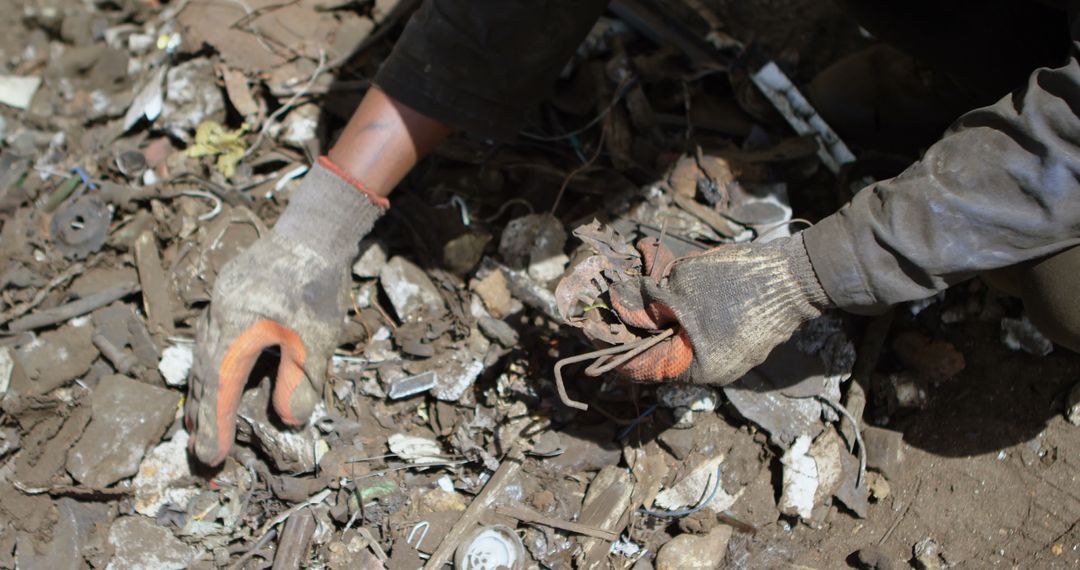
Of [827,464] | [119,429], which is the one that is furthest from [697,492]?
[119,429]

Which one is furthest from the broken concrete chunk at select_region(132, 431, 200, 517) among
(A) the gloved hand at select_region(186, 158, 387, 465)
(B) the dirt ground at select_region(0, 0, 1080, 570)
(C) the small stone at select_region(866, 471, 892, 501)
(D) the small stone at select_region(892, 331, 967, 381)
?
(D) the small stone at select_region(892, 331, 967, 381)

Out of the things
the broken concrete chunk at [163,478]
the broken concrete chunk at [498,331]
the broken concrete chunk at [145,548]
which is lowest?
the broken concrete chunk at [145,548]

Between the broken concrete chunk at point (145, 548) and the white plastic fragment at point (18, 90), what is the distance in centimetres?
235

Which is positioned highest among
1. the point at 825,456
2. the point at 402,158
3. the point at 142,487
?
the point at 402,158

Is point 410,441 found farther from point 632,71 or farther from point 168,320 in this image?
point 632,71

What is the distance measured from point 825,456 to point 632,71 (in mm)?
1752

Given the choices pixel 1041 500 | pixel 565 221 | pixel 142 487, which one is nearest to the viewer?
pixel 1041 500

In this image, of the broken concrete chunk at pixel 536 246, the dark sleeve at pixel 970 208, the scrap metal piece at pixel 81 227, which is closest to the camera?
the dark sleeve at pixel 970 208

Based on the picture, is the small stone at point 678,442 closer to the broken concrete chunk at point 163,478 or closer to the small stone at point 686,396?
the small stone at point 686,396

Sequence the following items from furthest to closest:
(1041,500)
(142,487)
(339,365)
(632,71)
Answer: (632,71) → (339,365) → (142,487) → (1041,500)

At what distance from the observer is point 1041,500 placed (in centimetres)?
241

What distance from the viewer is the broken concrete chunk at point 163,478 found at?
8.52 ft

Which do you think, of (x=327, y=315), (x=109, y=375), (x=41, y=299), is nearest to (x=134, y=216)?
(x=41, y=299)

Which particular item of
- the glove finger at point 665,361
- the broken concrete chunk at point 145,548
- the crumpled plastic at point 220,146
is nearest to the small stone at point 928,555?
the glove finger at point 665,361
